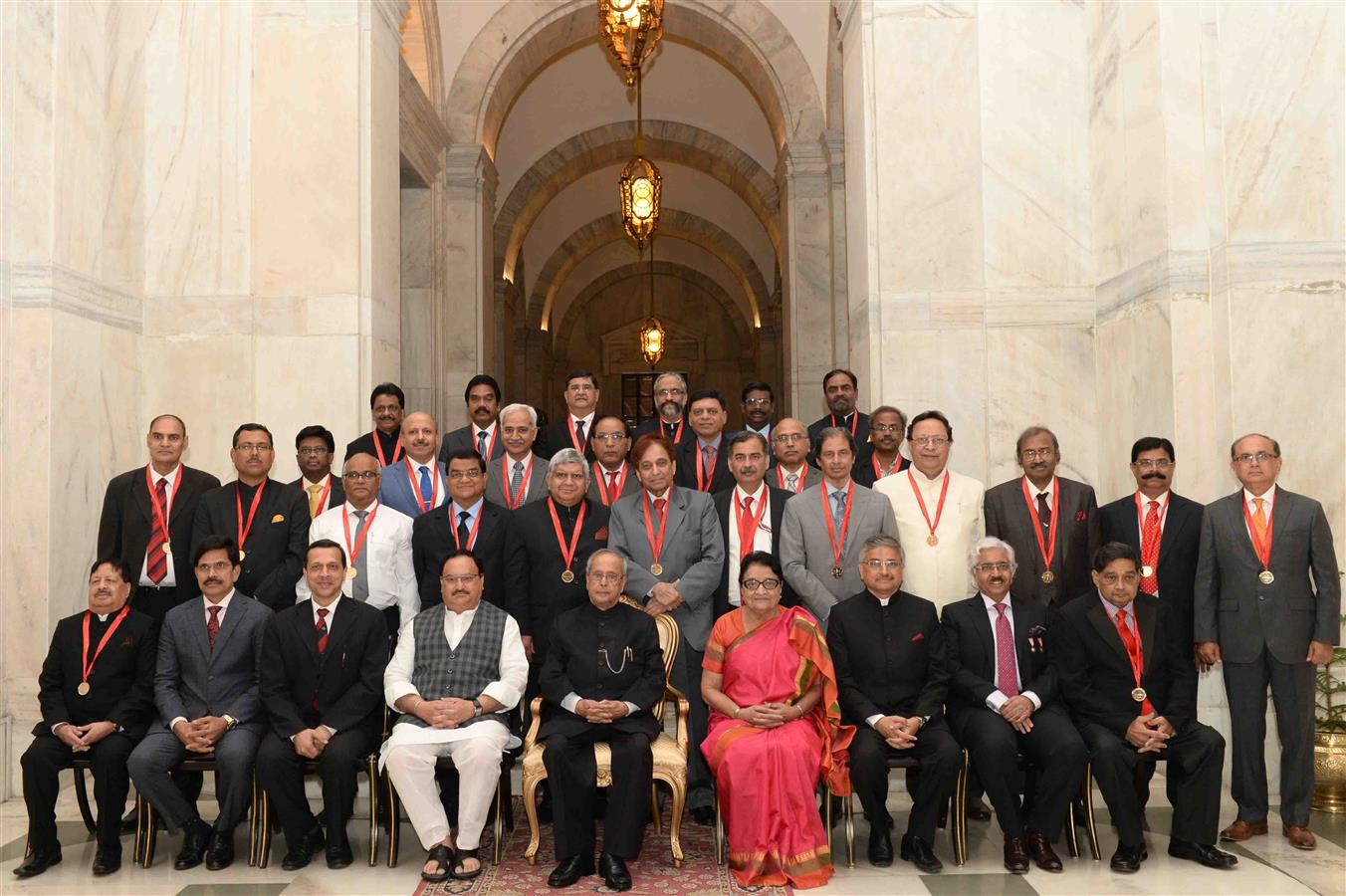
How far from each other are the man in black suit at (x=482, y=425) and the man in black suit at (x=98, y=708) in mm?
2206

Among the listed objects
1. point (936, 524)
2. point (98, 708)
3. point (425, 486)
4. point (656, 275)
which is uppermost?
point (656, 275)

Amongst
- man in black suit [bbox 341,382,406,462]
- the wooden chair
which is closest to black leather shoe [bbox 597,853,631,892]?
the wooden chair

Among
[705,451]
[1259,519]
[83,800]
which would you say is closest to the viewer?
[83,800]

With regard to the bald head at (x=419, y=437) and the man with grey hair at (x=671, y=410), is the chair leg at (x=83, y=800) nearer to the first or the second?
the bald head at (x=419, y=437)

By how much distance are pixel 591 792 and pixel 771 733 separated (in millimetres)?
849

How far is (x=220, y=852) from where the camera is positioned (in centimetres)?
535

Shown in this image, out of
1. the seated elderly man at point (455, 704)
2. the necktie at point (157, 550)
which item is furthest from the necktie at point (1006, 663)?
the necktie at point (157, 550)

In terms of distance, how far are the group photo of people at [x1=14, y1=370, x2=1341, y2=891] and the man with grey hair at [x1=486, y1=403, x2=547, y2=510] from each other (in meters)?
0.09

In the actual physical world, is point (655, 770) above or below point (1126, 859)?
above

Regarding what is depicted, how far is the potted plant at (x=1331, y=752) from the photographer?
20.0 ft

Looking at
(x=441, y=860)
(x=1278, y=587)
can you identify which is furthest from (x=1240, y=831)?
(x=441, y=860)

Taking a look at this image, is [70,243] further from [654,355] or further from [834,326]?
[654,355]

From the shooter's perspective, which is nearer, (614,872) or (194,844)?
(614,872)

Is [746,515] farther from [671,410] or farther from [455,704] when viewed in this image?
[455,704]
